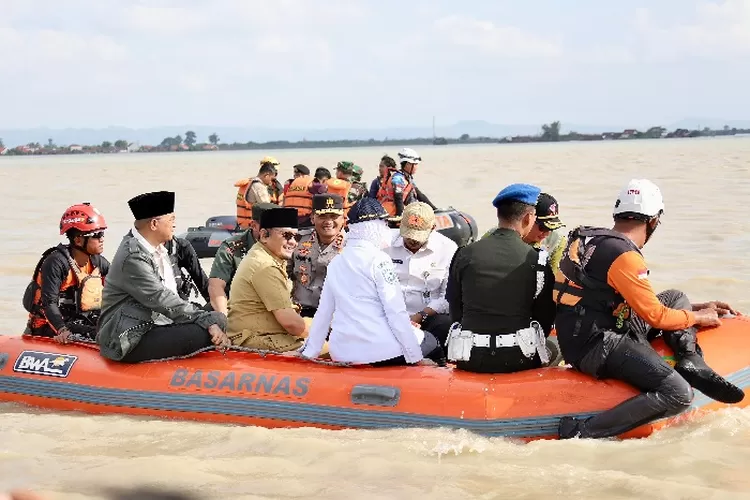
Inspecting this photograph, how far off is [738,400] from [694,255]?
7590 millimetres

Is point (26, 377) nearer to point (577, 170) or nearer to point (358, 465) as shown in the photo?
point (358, 465)

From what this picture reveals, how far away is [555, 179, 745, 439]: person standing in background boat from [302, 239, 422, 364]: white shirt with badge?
2.87 ft

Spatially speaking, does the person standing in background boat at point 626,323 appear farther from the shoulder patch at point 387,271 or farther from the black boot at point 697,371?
the shoulder patch at point 387,271

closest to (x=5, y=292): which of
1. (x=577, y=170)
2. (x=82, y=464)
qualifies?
(x=82, y=464)

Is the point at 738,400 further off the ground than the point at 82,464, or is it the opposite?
the point at 738,400

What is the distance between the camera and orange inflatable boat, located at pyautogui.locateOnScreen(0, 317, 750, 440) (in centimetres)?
483

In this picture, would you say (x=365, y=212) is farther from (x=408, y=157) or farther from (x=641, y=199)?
(x=408, y=157)

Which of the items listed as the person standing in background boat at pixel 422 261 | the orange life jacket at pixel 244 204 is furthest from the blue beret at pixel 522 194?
the orange life jacket at pixel 244 204

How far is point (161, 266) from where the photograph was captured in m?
5.71

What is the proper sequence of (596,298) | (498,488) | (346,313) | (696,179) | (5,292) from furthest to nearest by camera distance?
(696,179) < (5,292) < (346,313) < (596,298) < (498,488)

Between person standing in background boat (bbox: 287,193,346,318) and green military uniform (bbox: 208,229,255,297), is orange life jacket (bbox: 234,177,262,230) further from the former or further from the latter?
person standing in background boat (bbox: 287,193,346,318)

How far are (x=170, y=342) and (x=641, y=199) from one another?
2890mm

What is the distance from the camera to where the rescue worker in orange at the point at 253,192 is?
11180 mm

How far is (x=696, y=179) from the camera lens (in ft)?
82.7
